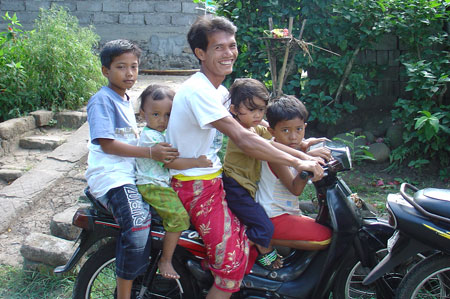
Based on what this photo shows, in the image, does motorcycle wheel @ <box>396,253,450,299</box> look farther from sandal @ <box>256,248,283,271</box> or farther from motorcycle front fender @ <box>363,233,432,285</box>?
sandal @ <box>256,248,283,271</box>

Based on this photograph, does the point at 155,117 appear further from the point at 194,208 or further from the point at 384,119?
the point at 384,119

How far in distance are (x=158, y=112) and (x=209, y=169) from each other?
0.44 metres

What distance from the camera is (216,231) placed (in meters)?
2.51

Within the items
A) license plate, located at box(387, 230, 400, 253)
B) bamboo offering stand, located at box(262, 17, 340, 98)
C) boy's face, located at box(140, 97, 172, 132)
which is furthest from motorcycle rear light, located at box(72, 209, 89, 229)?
bamboo offering stand, located at box(262, 17, 340, 98)

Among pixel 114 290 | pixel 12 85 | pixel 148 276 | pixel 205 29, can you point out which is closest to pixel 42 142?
pixel 12 85

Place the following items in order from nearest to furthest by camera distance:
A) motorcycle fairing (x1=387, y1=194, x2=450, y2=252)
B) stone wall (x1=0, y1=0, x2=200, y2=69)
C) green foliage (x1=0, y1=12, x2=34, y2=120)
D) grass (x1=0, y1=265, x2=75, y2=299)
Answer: motorcycle fairing (x1=387, y1=194, x2=450, y2=252) < grass (x1=0, y1=265, x2=75, y2=299) < green foliage (x1=0, y1=12, x2=34, y2=120) < stone wall (x1=0, y1=0, x2=200, y2=69)

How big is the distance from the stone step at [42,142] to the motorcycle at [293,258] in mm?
3105

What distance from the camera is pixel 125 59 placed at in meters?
2.73

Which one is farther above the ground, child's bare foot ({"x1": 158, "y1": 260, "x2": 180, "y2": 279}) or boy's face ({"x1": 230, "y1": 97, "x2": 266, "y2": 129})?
boy's face ({"x1": 230, "y1": 97, "x2": 266, "y2": 129})

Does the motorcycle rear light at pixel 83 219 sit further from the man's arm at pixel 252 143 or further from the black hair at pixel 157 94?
the man's arm at pixel 252 143

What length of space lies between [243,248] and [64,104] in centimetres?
436

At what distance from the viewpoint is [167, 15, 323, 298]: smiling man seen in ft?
8.05

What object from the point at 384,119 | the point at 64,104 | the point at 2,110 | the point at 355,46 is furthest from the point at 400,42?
the point at 2,110

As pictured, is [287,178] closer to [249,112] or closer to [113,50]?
[249,112]
